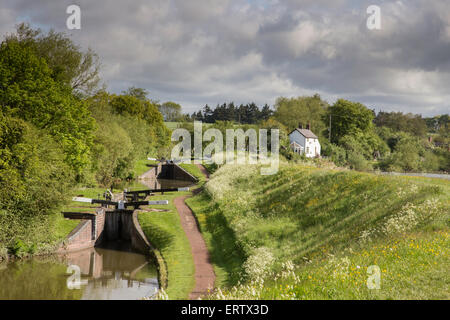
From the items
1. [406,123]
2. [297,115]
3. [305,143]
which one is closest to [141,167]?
[305,143]

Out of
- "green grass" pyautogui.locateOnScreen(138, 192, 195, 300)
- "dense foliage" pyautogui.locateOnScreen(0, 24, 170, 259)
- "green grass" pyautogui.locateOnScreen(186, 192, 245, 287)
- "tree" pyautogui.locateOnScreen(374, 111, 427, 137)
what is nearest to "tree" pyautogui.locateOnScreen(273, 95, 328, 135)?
"tree" pyautogui.locateOnScreen(374, 111, 427, 137)

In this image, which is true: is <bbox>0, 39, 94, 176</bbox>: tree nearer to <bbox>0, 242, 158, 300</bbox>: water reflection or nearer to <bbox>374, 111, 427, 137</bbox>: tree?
<bbox>0, 242, 158, 300</bbox>: water reflection

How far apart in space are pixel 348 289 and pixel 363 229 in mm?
8212

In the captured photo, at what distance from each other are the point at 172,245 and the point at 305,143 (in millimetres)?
57700

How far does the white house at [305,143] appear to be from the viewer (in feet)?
255

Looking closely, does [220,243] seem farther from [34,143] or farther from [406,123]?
[406,123]

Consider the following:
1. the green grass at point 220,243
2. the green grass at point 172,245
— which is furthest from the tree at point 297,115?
the green grass at point 172,245

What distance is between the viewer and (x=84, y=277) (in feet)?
69.4

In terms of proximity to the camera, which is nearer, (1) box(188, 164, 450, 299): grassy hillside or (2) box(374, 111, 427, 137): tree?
(1) box(188, 164, 450, 299): grassy hillside

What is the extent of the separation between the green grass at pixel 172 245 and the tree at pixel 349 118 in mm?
66053

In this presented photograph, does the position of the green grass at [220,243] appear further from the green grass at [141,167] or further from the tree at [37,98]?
the green grass at [141,167]

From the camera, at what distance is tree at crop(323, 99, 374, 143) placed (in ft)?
296

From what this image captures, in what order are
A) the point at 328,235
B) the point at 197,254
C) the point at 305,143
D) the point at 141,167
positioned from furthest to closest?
the point at 305,143
the point at 141,167
the point at 197,254
the point at 328,235

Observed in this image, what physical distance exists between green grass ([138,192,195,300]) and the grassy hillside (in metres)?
1.58
